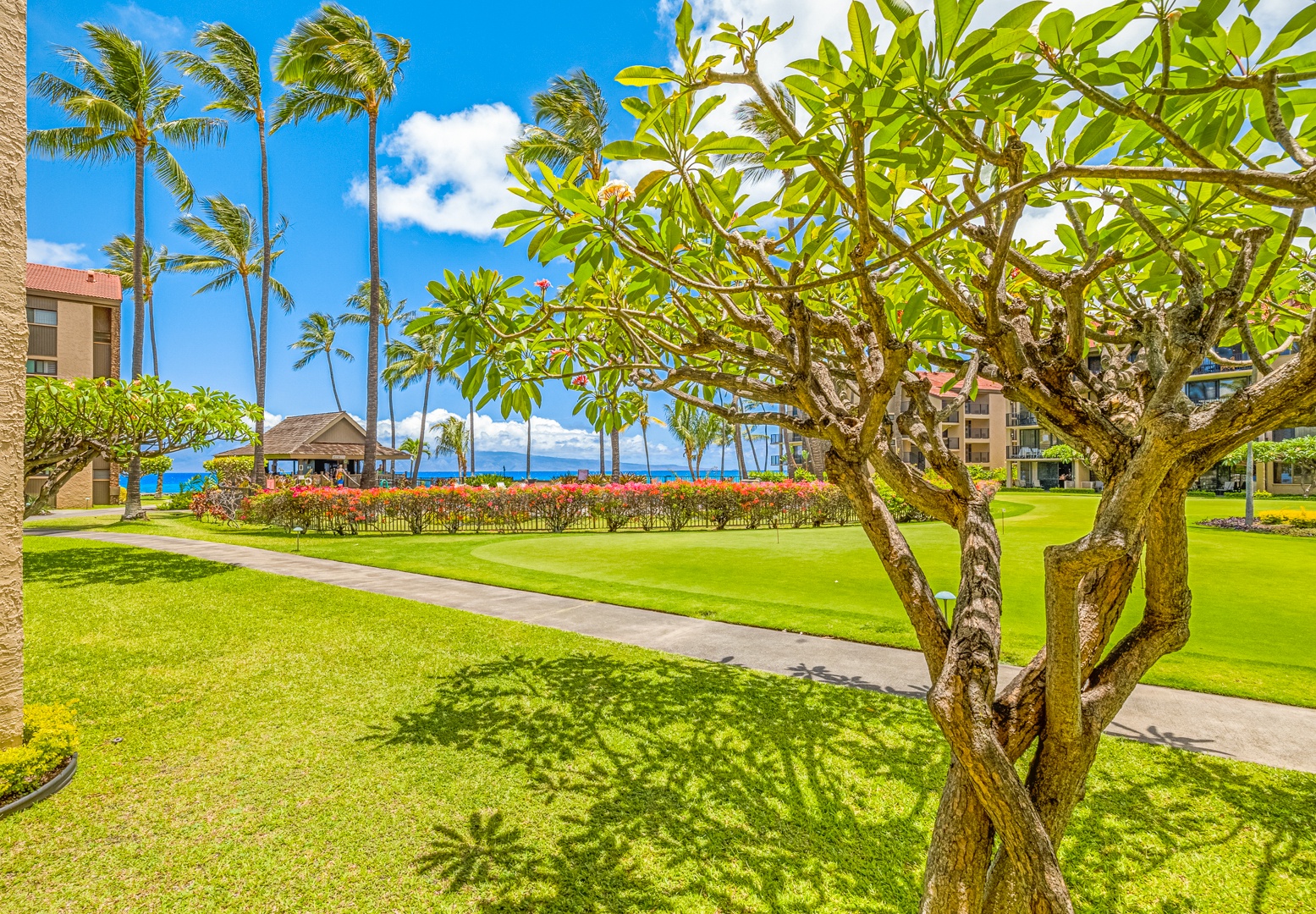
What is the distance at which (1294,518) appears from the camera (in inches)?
690

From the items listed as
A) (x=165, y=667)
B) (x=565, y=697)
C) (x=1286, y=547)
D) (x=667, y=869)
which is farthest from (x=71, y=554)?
(x=1286, y=547)

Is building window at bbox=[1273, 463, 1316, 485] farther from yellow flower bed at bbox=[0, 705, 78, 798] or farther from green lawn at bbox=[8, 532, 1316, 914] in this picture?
yellow flower bed at bbox=[0, 705, 78, 798]

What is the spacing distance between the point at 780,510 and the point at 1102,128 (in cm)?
1849

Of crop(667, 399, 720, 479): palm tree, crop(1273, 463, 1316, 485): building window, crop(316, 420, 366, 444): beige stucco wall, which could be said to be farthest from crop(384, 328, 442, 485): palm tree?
crop(1273, 463, 1316, 485): building window

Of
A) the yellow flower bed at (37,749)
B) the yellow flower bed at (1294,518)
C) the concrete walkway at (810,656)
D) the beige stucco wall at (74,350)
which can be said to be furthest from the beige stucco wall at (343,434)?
the yellow flower bed at (1294,518)

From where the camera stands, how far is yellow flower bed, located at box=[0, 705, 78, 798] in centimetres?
355

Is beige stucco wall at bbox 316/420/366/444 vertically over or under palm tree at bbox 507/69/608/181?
under

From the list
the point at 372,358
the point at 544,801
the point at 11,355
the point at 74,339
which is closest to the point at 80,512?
the point at 74,339

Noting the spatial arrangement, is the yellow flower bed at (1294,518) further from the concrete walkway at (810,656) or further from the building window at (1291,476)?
the building window at (1291,476)

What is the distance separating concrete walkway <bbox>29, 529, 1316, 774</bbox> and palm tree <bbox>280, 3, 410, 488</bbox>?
33.0ft

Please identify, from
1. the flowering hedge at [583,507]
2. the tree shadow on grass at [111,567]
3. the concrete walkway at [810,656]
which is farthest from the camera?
the flowering hedge at [583,507]

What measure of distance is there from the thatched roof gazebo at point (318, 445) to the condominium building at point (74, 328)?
745 cm

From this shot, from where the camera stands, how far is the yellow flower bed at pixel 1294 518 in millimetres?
16781

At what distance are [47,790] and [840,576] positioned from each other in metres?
9.86
